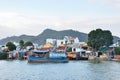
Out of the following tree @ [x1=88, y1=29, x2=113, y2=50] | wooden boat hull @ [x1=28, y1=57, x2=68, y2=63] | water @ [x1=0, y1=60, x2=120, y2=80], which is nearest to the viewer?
water @ [x1=0, y1=60, x2=120, y2=80]

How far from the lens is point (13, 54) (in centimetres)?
12606

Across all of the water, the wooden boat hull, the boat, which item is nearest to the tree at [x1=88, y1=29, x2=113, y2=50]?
the boat

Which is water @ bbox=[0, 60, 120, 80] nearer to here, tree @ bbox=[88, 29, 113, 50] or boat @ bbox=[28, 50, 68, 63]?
boat @ bbox=[28, 50, 68, 63]

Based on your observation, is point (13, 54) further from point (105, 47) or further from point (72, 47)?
point (105, 47)

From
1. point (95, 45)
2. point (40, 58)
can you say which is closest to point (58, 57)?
point (40, 58)

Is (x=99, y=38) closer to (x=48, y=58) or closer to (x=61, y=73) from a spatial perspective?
(x=48, y=58)

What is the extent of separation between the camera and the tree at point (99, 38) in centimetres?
10599

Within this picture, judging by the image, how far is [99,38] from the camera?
106 metres

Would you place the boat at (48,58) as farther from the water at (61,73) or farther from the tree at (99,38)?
the tree at (99,38)

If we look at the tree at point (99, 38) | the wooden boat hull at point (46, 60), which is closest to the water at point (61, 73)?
the wooden boat hull at point (46, 60)

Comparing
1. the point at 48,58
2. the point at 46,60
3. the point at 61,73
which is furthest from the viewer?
the point at 48,58

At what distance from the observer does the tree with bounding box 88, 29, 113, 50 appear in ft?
348

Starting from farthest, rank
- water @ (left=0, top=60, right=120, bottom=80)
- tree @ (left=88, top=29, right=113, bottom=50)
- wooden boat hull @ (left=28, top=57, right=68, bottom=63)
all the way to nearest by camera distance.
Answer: tree @ (left=88, top=29, right=113, bottom=50) < wooden boat hull @ (left=28, top=57, right=68, bottom=63) < water @ (left=0, top=60, right=120, bottom=80)

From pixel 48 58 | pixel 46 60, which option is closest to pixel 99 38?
pixel 48 58
